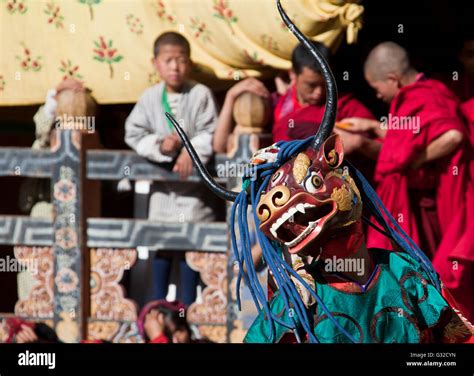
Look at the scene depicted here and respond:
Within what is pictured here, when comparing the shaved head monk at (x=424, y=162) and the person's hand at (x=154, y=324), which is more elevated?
the shaved head monk at (x=424, y=162)

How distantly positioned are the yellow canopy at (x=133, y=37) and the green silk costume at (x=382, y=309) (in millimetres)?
2062

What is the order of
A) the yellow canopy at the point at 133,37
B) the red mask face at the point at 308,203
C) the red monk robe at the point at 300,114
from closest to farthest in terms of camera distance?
1. the red mask face at the point at 308,203
2. the red monk robe at the point at 300,114
3. the yellow canopy at the point at 133,37

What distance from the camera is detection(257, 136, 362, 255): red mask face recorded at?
599 centimetres

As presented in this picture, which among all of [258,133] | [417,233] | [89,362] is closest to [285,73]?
[258,133]

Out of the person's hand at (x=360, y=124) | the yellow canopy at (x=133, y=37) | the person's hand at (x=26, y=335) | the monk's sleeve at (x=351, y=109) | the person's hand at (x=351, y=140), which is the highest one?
the yellow canopy at (x=133, y=37)

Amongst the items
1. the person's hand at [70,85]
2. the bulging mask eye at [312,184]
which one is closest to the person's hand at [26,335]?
the person's hand at [70,85]

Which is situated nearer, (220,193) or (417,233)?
(220,193)

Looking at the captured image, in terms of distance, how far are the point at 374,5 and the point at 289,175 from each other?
2679 millimetres

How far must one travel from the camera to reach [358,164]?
27.0 ft

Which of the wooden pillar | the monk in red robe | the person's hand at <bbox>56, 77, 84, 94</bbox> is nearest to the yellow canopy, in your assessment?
the person's hand at <bbox>56, 77, 84, 94</bbox>

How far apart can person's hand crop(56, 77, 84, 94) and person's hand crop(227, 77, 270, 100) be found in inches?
28.4

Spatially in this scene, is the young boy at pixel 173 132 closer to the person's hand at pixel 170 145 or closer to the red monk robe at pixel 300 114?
the person's hand at pixel 170 145

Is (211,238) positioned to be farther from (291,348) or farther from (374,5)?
(291,348)

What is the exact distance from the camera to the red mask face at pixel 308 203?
19.6 feet
